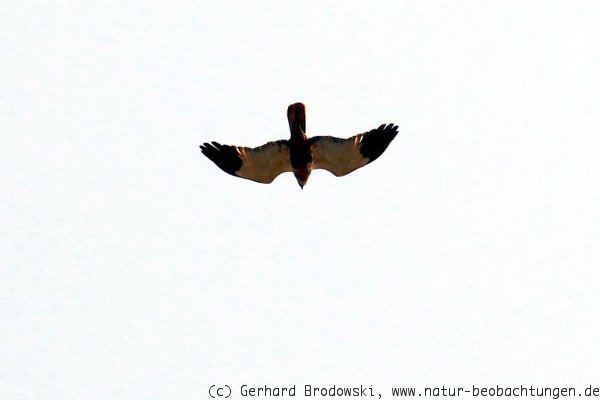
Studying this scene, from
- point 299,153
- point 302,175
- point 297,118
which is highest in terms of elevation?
point 297,118

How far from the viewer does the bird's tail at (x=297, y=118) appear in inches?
947

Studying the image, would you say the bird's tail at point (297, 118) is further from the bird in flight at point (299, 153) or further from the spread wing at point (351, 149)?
the spread wing at point (351, 149)

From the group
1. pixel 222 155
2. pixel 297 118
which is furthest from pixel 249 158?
pixel 297 118

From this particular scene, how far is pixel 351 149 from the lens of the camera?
2431 centimetres

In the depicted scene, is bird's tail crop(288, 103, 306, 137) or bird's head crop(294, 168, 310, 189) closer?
bird's tail crop(288, 103, 306, 137)

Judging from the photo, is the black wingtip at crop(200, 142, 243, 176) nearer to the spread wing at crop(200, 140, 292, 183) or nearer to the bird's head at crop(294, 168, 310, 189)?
the spread wing at crop(200, 140, 292, 183)

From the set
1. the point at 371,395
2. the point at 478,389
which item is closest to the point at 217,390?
the point at 371,395

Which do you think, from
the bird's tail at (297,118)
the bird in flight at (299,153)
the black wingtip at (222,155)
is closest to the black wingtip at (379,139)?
the bird in flight at (299,153)

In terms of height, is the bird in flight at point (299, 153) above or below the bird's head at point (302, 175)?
above

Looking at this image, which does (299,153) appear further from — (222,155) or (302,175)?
(222,155)

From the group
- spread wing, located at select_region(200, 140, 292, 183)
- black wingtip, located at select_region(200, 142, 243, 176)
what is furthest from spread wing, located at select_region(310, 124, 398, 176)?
black wingtip, located at select_region(200, 142, 243, 176)

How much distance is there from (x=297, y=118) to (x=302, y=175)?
117cm

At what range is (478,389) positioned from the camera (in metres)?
28.1

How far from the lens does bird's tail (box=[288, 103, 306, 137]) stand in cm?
2406
